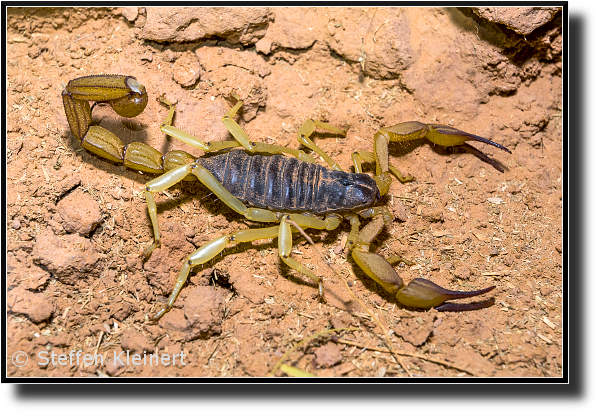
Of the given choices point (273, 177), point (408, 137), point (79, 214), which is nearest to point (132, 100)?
point (79, 214)

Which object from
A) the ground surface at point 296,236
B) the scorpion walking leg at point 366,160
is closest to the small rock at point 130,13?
the ground surface at point 296,236

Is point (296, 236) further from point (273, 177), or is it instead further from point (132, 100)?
point (132, 100)

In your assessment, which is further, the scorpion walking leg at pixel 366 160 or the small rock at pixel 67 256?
the scorpion walking leg at pixel 366 160

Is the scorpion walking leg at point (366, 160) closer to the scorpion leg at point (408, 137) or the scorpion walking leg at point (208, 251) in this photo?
the scorpion leg at point (408, 137)

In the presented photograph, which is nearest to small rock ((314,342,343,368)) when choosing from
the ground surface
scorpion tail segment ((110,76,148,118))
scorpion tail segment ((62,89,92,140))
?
the ground surface

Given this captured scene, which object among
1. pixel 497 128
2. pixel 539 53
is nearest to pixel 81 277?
pixel 497 128
